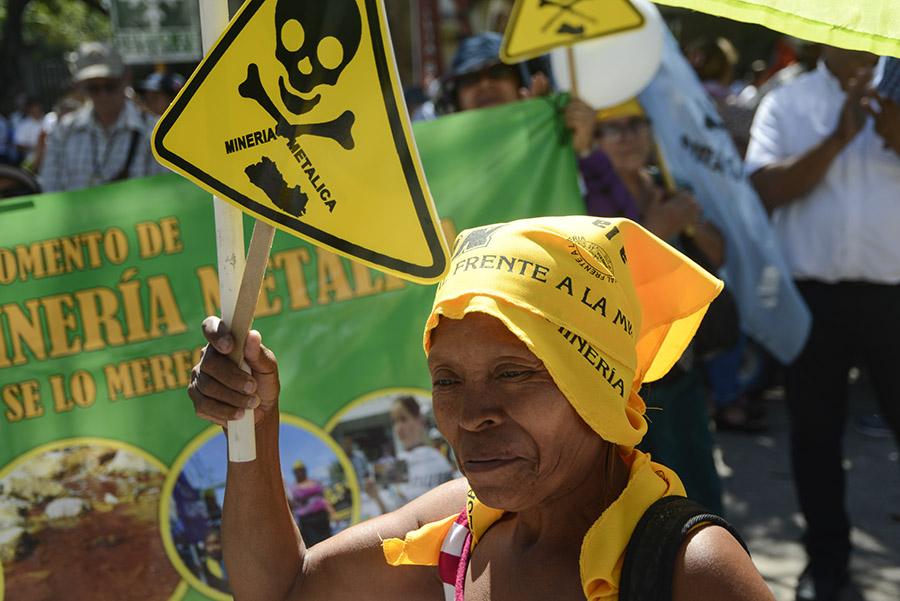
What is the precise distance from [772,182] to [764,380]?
2858 mm

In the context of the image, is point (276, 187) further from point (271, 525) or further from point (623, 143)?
point (623, 143)

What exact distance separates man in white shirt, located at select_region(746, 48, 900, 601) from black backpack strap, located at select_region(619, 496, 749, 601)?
2487 mm

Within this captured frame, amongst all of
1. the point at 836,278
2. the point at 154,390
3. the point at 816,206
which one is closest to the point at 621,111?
the point at 816,206

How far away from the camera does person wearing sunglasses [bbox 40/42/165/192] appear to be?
4883 millimetres

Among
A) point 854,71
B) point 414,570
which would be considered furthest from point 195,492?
point 854,71

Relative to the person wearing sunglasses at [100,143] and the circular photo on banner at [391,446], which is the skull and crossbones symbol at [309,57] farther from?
the person wearing sunglasses at [100,143]

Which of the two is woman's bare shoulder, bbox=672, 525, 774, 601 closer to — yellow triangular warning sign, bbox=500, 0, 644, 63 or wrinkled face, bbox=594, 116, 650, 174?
yellow triangular warning sign, bbox=500, 0, 644, 63

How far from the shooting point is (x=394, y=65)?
4.79 feet

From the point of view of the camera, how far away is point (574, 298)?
140 centimetres

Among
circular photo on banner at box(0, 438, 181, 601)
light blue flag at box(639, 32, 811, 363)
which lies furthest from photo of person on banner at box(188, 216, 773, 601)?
light blue flag at box(639, 32, 811, 363)

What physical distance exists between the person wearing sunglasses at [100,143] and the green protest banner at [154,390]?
2.01 meters

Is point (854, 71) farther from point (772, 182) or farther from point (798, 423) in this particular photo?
point (798, 423)

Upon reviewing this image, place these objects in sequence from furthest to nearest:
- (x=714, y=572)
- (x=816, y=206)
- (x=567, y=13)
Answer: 1. (x=816, y=206)
2. (x=567, y=13)
3. (x=714, y=572)

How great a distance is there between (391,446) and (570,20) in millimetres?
1542
